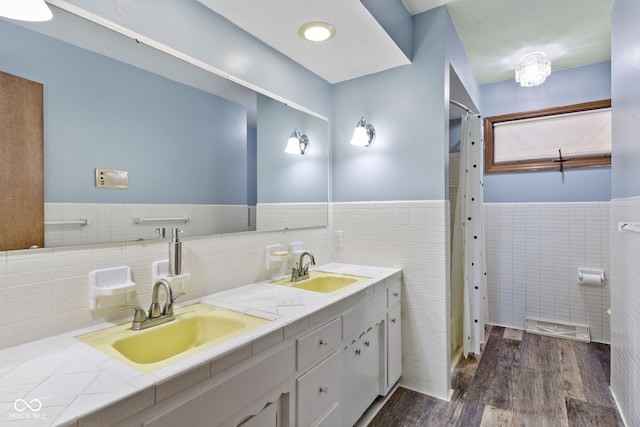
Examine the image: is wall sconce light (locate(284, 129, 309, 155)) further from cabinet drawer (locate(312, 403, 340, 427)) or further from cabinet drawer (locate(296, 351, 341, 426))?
cabinet drawer (locate(312, 403, 340, 427))

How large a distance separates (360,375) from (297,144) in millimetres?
1503

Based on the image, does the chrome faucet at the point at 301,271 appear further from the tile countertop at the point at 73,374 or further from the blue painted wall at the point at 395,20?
the blue painted wall at the point at 395,20

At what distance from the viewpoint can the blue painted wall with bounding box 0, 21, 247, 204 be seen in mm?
1071

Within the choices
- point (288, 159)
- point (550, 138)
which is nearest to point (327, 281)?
point (288, 159)

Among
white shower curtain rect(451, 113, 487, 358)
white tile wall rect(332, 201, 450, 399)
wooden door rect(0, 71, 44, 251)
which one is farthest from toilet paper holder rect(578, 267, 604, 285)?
wooden door rect(0, 71, 44, 251)

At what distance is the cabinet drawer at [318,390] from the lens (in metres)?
1.29

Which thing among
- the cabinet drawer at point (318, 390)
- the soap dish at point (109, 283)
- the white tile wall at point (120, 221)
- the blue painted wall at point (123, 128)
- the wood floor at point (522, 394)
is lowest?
the wood floor at point (522, 394)

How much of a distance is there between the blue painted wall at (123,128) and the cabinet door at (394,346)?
48.8 inches

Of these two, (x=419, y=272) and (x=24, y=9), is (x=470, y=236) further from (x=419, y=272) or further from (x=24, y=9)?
(x=24, y=9)

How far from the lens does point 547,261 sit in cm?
315

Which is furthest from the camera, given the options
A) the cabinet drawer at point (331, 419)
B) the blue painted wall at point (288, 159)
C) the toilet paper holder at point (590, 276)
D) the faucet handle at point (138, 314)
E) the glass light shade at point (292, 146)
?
the toilet paper holder at point (590, 276)

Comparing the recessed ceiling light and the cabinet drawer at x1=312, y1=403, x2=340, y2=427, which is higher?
the recessed ceiling light

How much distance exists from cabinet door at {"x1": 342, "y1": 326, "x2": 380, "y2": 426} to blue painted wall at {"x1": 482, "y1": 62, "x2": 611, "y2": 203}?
7.59 feet

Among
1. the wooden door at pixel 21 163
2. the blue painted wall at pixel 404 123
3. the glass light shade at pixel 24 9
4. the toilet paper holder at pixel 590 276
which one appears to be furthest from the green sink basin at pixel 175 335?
the toilet paper holder at pixel 590 276
